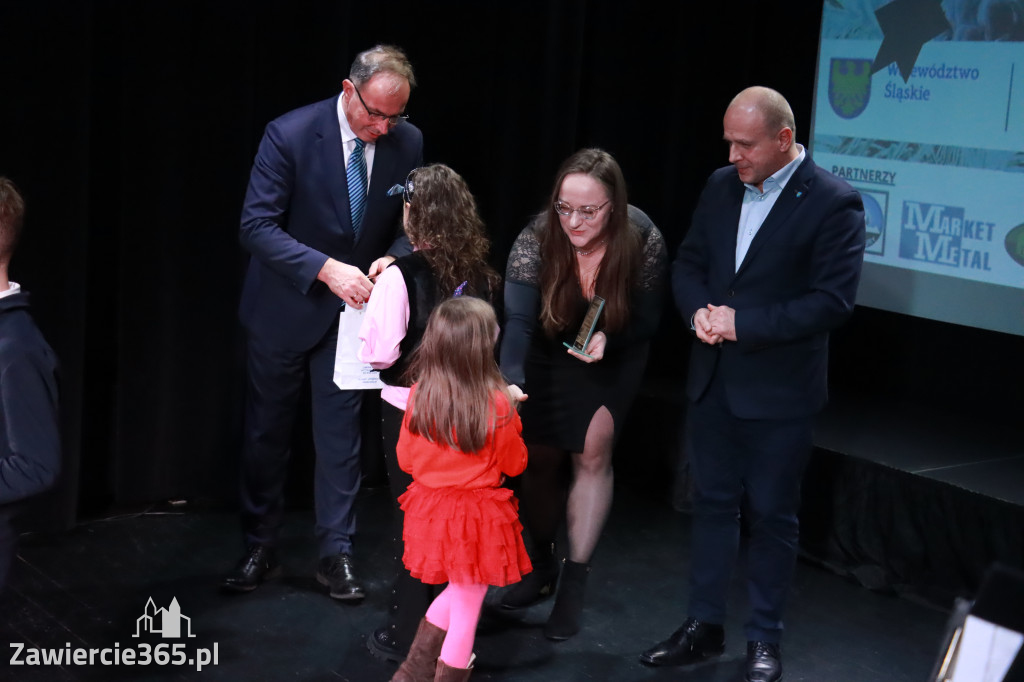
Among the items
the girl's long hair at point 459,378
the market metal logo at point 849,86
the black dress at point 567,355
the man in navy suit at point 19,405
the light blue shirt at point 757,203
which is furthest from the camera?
the market metal logo at point 849,86

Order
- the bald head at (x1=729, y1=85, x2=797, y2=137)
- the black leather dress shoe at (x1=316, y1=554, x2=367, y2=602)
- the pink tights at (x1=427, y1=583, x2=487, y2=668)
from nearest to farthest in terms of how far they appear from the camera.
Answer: the pink tights at (x1=427, y1=583, x2=487, y2=668), the bald head at (x1=729, y1=85, x2=797, y2=137), the black leather dress shoe at (x1=316, y1=554, x2=367, y2=602)

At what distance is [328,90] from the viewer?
4422mm

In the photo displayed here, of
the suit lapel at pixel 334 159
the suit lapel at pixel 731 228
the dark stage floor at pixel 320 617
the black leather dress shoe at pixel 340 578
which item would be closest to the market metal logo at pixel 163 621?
the dark stage floor at pixel 320 617

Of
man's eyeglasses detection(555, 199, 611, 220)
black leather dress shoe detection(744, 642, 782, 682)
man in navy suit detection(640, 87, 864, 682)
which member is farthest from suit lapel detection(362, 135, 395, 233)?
black leather dress shoe detection(744, 642, 782, 682)

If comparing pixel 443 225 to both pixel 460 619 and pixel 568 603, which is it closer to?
pixel 460 619

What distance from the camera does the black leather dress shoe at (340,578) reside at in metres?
3.73

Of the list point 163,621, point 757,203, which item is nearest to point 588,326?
point 757,203

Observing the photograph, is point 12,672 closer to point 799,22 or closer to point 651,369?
point 651,369

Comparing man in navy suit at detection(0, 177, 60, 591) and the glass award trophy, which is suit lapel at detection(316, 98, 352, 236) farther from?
man in navy suit at detection(0, 177, 60, 591)

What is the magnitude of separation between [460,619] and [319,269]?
1.15 metres

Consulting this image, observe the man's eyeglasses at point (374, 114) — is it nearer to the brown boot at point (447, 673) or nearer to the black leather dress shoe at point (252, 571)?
the black leather dress shoe at point (252, 571)

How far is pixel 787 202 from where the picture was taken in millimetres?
3156

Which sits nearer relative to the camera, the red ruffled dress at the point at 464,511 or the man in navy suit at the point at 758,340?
the red ruffled dress at the point at 464,511

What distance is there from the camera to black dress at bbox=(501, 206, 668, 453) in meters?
3.32
